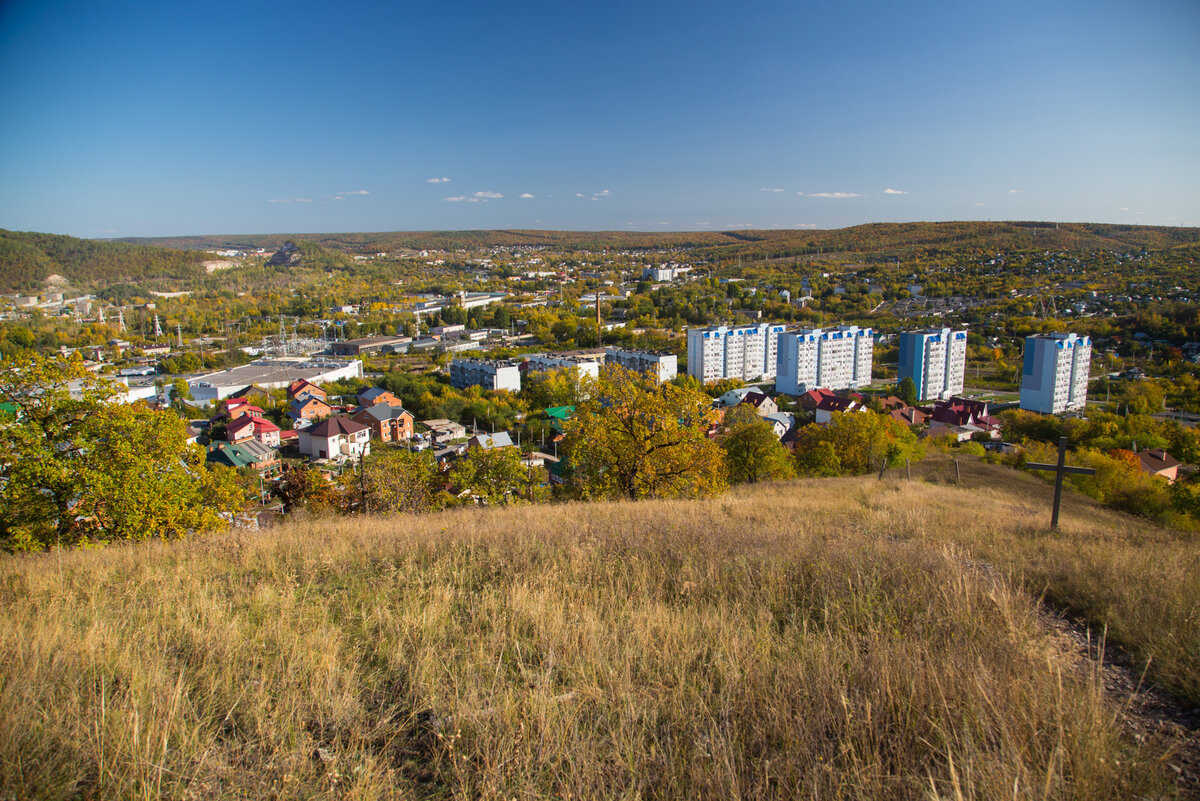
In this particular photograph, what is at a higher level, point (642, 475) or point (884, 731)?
point (884, 731)

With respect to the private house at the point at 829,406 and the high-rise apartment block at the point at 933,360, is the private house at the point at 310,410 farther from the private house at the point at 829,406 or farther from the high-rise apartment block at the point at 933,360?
the high-rise apartment block at the point at 933,360

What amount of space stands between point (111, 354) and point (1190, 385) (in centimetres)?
7167

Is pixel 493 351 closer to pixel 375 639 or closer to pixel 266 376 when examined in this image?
pixel 266 376

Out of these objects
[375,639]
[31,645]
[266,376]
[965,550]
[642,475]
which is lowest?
[266,376]

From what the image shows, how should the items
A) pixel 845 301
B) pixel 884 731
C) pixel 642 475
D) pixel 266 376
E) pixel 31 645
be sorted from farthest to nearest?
pixel 845 301 → pixel 266 376 → pixel 642 475 → pixel 31 645 → pixel 884 731

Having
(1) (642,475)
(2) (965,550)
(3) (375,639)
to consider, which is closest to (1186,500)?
(1) (642,475)

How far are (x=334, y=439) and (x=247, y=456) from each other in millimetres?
3580

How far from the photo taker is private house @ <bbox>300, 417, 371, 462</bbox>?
2578 cm

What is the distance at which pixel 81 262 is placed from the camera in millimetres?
83250

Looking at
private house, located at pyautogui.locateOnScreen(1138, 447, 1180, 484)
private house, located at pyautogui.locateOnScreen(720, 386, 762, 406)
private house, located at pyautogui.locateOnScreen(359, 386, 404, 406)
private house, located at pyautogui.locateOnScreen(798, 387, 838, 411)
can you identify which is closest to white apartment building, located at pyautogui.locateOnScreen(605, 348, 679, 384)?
private house, located at pyautogui.locateOnScreen(720, 386, 762, 406)

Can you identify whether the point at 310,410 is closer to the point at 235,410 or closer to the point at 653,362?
the point at 235,410

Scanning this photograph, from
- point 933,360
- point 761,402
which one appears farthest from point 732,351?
point 761,402

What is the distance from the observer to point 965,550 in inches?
159

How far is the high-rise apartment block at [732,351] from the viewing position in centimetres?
4359
